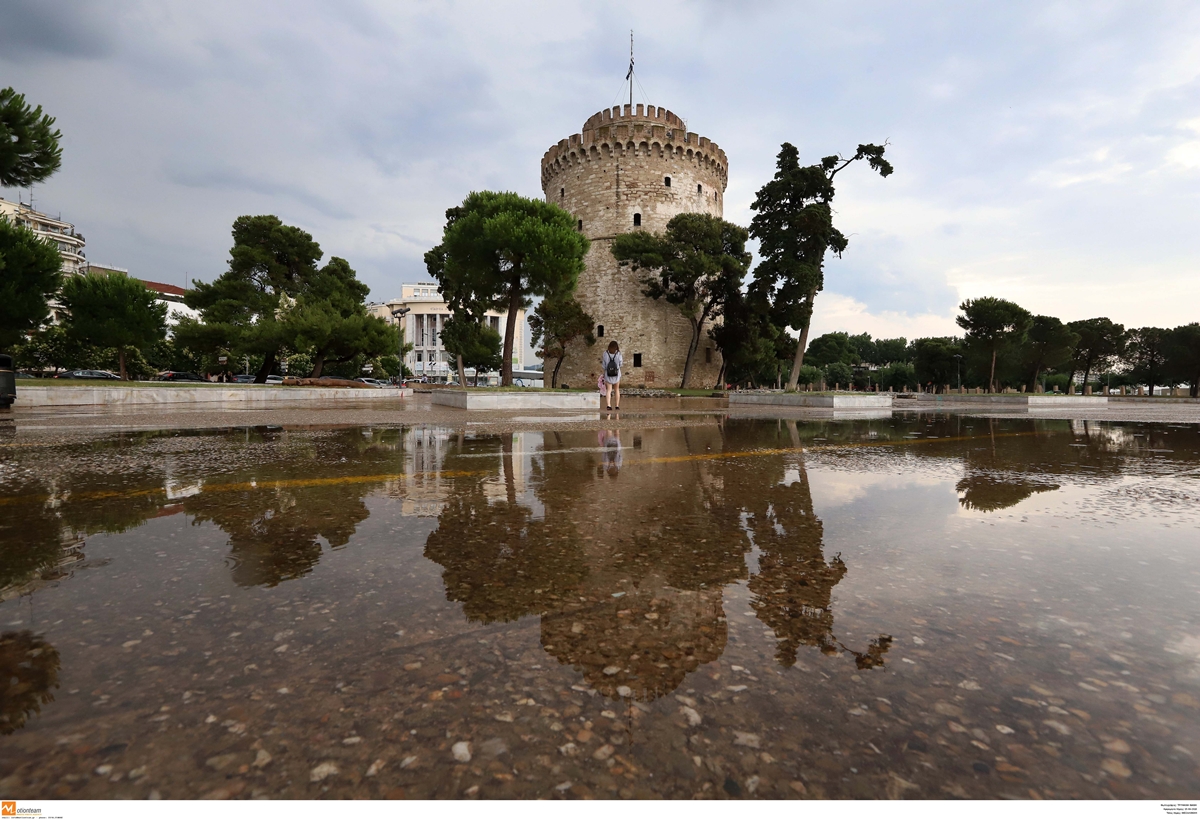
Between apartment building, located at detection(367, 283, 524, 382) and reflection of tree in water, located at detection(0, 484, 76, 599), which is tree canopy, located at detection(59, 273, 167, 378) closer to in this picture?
reflection of tree in water, located at detection(0, 484, 76, 599)

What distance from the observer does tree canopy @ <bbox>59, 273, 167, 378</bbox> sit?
27.4 metres

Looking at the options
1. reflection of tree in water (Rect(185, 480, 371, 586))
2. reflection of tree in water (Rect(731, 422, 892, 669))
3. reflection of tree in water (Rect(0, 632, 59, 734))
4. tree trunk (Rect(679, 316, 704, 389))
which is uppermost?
tree trunk (Rect(679, 316, 704, 389))

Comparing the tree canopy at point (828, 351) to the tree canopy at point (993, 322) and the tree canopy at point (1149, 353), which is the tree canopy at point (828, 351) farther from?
the tree canopy at point (993, 322)

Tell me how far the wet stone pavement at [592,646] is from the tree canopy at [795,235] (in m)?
21.9

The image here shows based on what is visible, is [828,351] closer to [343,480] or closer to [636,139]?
[636,139]

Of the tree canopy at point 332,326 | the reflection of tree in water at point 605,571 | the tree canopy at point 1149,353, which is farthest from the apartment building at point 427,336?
the reflection of tree in water at point 605,571

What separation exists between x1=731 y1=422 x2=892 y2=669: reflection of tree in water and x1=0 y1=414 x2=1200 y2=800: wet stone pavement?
1 centimetres

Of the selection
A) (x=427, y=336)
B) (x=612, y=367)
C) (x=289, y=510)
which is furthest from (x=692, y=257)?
(x=427, y=336)

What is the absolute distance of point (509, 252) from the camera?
78.1 ft

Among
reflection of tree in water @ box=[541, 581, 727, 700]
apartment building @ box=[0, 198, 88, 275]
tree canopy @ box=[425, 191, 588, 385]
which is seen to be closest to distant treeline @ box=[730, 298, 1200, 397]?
tree canopy @ box=[425, 191, 588, 385]

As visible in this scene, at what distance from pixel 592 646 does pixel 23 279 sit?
87.7 feet

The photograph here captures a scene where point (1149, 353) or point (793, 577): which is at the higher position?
point (1149, 353)

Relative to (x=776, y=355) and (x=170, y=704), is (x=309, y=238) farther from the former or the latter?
(x=170, y=704)
